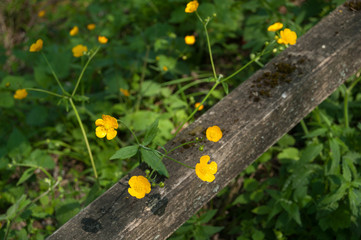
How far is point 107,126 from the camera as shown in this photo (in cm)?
134

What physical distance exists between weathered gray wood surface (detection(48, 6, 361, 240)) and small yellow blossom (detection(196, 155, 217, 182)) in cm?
6

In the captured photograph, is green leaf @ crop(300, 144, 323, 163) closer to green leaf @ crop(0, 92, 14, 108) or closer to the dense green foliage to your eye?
the dense green foliage

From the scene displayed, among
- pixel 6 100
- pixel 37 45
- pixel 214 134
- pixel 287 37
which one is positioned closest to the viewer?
pixel 214 134

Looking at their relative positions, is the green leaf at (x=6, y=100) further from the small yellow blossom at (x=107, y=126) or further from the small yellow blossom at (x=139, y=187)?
the small yellow blossom at (x=139, y=187)

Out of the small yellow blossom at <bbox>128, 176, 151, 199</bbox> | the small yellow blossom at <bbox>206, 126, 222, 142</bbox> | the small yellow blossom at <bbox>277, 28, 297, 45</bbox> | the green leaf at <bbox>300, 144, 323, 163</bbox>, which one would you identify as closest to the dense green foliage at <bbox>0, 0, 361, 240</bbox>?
the green leaf at <bbox>300, 144, 323, 163</bbox>

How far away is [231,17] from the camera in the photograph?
2.88m

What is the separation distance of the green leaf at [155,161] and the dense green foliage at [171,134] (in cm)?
8

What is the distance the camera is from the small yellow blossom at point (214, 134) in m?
1.29

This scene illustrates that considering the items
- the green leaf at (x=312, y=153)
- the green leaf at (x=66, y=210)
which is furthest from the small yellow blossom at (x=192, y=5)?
the green leaf at (x=66, y=210)

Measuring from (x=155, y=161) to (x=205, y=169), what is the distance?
200 millimetres

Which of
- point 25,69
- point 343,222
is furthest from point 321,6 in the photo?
point 25,69

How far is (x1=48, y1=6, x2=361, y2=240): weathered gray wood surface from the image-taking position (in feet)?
3.83

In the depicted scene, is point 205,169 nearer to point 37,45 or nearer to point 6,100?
point 37,45

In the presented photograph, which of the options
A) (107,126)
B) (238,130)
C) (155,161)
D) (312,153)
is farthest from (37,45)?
(312,153)
